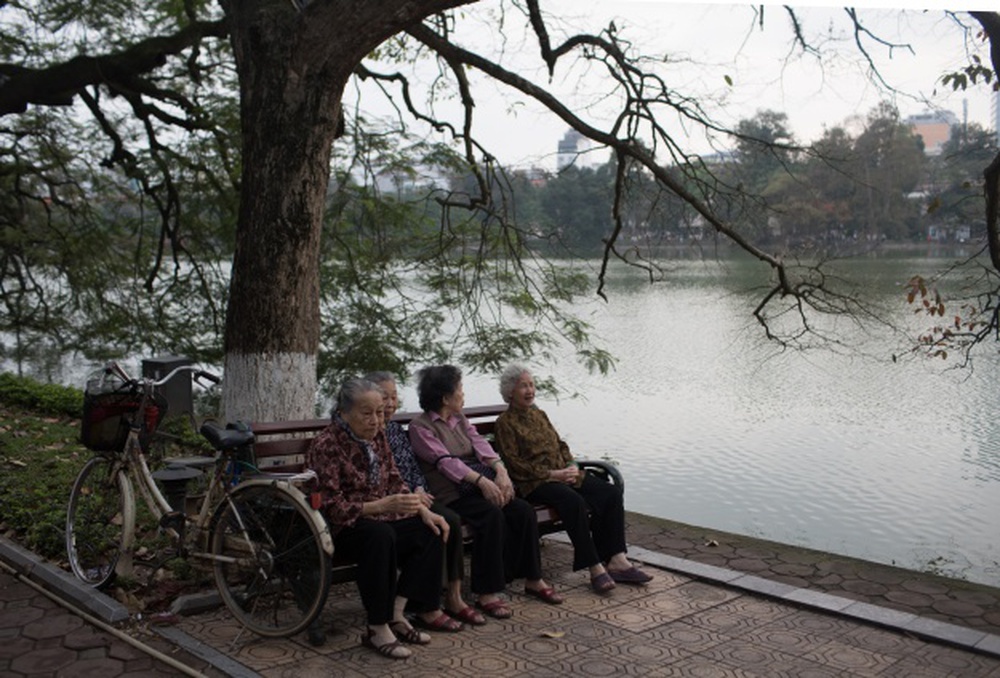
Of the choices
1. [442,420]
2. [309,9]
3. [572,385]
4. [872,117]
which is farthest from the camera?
[572,385]

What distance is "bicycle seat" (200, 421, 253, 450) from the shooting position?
4.37m

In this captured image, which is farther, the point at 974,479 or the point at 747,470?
the point at 747,470

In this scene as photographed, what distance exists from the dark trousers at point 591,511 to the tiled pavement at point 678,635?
0.21 m

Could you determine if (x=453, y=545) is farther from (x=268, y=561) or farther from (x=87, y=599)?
(x=87, y=599)

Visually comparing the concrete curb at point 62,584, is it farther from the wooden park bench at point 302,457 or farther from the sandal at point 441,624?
the sandal at point 441,624

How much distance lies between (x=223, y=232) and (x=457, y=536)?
25.5 feet

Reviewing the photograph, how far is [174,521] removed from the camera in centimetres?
464

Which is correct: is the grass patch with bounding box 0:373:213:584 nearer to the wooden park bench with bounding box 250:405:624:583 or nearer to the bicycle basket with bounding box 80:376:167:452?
the bicycle basket with bounding box 80:376:167:452

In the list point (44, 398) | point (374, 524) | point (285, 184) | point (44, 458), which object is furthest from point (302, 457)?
point (44, 398)

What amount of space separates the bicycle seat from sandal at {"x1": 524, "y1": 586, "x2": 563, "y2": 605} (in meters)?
1.41

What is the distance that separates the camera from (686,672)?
3.89 meters

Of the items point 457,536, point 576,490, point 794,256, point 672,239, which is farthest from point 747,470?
point 457,536

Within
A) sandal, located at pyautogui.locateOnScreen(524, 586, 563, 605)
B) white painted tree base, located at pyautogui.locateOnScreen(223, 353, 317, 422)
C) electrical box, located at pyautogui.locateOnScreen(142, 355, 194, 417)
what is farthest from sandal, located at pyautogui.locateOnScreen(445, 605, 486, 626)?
electrical box, located at pyautogui.locateOnScreen(142, 355, 194, 417)

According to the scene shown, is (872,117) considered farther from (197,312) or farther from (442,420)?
(197,312)
